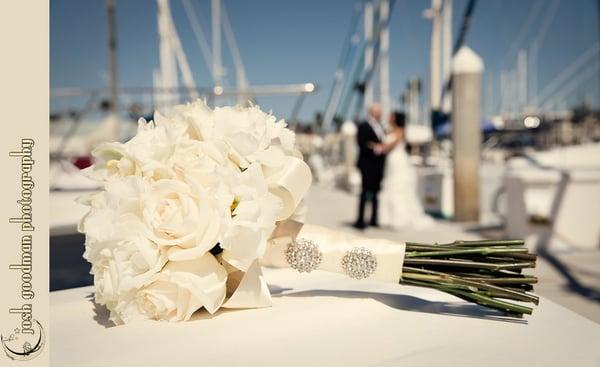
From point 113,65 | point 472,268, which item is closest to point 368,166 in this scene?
point 113,65

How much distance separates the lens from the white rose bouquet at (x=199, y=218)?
88cm

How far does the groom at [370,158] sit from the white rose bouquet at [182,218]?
232 inches

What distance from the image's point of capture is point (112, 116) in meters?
5.25

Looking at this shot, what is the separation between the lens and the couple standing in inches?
268

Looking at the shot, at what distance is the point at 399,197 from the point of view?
7.22 metres

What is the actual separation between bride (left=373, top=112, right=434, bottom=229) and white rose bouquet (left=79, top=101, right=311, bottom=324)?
237 inches

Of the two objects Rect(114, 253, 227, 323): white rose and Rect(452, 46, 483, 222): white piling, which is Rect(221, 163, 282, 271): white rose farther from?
Rect(452, 46, 483, 222): white piling

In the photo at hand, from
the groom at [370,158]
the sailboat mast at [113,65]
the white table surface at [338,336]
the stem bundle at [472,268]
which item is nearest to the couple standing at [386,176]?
the groom at [370,158]

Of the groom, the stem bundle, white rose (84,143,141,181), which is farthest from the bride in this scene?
white rose (84,143,141,181)

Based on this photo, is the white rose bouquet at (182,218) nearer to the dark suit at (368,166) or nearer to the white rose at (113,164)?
the white rose at (113,164)

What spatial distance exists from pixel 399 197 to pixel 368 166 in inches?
28.2

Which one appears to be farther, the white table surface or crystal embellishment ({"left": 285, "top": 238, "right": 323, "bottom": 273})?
crystal embellishment ({"left": 285, "top": 238, "right": 323, "bottom": 273})

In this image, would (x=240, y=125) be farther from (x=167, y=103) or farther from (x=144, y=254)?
(x=167, y=103)

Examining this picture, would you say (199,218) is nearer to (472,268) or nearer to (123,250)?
(123,250)
